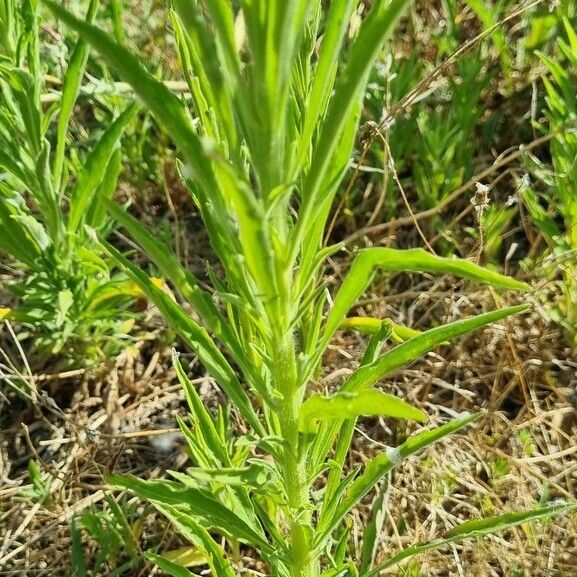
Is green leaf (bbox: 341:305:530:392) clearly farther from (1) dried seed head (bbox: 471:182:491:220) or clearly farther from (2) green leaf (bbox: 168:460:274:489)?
(1) dried seed head (bbox: 471:182:491:220)

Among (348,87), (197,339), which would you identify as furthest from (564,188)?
(348,87)

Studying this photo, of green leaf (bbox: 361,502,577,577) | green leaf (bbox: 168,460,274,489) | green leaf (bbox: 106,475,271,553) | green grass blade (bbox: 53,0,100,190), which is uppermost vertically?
green grass blade (bbox: 53,0,100,190)

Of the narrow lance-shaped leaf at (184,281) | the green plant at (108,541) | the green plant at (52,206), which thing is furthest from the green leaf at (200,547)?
the green plant at (52,206)

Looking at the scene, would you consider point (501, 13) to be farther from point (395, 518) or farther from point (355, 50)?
point (355, 50)

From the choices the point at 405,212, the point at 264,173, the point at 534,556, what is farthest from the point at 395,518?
the point at 264,173

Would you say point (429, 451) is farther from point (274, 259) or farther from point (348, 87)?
point (348, 87)

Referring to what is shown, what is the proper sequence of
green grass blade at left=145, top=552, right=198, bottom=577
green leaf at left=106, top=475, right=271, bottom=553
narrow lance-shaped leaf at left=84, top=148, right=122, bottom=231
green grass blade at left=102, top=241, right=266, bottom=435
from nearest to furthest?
green grass blade at left=102, top=241, right=266, bottom=435 < green leaf at left=106, top=475, right=271, bottom=553 < green grass blade at left=145, top=552, right=198, bottom=577 < narrow lance-shaped leaf at left=84, top=148, right=122, bottom=231

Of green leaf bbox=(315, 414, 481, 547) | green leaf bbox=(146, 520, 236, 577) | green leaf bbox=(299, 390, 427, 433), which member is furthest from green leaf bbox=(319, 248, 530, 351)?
green leaf bbox=(146, 520, 236, 577)

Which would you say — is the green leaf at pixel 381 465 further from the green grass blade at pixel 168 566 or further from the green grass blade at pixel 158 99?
the green grass blade at pixel 158 99
